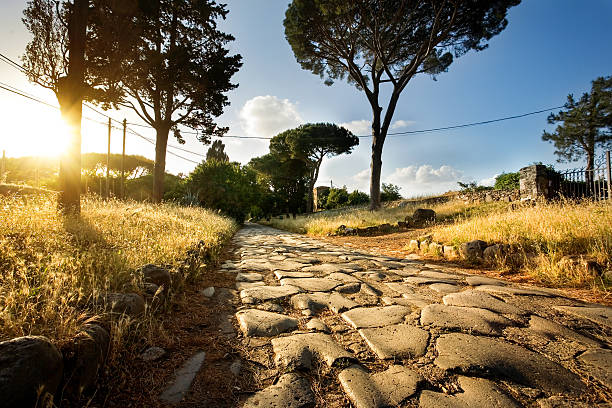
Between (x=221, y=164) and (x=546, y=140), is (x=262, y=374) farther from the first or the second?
(x=546, y=140)

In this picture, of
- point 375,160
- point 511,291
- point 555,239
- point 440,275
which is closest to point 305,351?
point 511,291

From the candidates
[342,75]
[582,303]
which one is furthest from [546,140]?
[582,303]

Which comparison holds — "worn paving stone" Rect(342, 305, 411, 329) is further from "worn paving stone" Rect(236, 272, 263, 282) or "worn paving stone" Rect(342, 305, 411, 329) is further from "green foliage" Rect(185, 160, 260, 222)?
"green foliage" Rect(185, 160, 260, 222)

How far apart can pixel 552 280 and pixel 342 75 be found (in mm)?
14262

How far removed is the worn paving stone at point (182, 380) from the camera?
45.8 inches

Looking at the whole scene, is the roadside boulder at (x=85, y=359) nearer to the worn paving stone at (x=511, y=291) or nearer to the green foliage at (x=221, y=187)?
the worn paving stone at (x=511, y=291)

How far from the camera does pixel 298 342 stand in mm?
1639

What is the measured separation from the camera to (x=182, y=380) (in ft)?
4.23

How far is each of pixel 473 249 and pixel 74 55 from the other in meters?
7.75

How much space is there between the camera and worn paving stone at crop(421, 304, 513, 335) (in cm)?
177

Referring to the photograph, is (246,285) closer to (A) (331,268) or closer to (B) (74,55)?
(A) (331,268)

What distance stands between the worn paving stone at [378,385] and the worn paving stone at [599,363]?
89cm

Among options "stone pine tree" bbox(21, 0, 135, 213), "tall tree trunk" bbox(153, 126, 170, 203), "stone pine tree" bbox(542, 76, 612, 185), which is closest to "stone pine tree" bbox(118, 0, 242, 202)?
"tall tree trunk" bbox(153, 126, 170, 203)

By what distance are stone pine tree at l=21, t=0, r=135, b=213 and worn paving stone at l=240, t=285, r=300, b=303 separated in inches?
158
